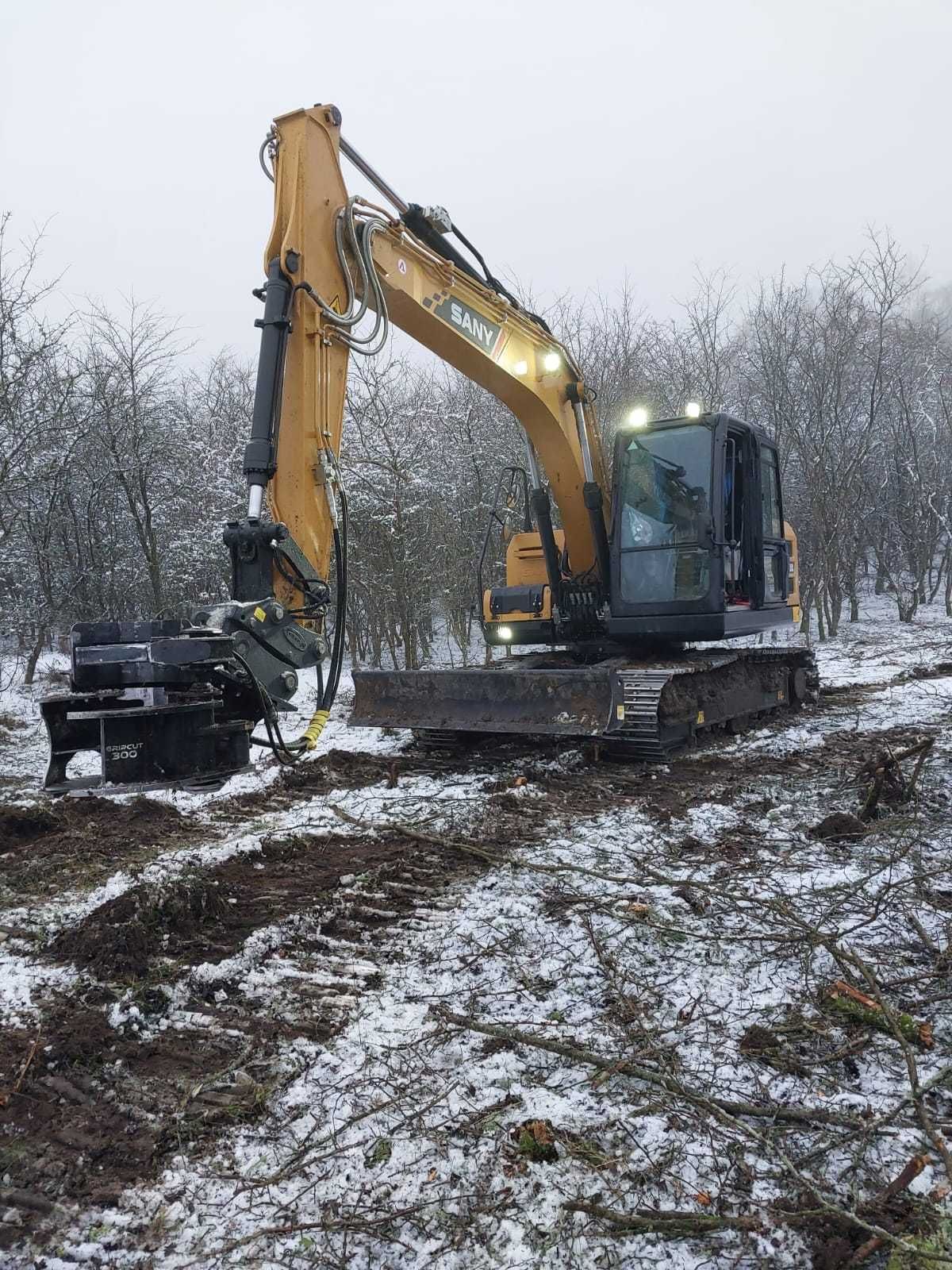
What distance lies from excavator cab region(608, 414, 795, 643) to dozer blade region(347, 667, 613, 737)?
0.93 meters

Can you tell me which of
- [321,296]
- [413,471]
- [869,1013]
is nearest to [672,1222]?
[869,1013]

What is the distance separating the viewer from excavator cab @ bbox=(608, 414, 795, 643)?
22.7 feet

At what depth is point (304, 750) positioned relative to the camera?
13.6 feet

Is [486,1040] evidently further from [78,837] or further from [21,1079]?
[78,837]

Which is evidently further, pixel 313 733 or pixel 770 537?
pixel 770 537

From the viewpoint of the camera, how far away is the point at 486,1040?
2.68 metres

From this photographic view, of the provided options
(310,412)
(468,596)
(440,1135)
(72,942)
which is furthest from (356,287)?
(468,596)

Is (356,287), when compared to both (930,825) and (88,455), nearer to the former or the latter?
(930,825)

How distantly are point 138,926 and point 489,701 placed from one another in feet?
12.8

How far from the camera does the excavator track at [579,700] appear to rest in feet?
21.3

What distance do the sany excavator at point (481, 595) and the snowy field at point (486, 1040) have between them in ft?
2.60

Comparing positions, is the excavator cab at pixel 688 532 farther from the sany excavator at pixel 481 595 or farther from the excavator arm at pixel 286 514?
the excavator arm at pixel 286 514

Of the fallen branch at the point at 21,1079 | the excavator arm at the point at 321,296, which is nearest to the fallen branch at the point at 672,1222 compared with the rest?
the fallen branch at the point at 21,1079

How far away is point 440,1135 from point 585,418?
6.53m
